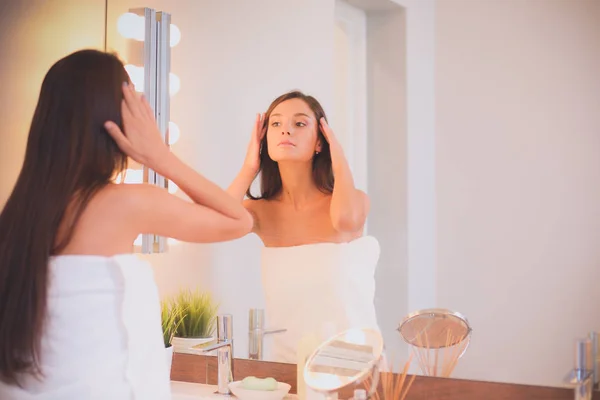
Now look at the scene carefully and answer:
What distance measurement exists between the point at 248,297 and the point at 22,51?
0.96 metres

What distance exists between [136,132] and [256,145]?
59 centimetres

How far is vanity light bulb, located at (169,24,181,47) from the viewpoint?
206 cm

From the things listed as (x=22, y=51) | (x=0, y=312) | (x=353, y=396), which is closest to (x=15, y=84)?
(x=22, y=51)

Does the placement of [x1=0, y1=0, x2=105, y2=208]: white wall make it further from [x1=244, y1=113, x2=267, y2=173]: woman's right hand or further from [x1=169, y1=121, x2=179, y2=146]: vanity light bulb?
[x1=244, y1=113, x2=267, y2=173]: woman's right hand

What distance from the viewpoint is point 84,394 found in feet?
4.11

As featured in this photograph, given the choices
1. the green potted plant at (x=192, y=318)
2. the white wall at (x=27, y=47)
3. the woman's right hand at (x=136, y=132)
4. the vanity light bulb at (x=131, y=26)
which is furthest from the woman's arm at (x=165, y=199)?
the white wall at (x=27, y=47)

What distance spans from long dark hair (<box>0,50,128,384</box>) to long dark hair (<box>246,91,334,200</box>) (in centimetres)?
57

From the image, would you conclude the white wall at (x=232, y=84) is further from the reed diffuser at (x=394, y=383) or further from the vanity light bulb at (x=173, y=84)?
the reed diffuser at (x=394, y=383)

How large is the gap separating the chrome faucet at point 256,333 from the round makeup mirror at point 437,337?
0.36m

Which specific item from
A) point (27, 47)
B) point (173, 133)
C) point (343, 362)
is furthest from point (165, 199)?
point (27, 47)

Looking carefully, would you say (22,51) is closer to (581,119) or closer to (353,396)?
(353,396)

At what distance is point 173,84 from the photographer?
2053mm

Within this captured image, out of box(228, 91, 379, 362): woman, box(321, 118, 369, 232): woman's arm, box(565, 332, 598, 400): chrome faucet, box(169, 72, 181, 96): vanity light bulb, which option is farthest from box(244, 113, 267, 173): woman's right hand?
box(565, 332, 598, 400): chrome faucet

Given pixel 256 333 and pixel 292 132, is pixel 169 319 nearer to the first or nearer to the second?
pixel 256 333
